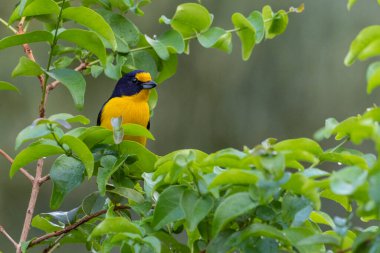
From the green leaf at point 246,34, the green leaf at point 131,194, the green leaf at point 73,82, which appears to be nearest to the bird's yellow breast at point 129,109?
the green leaf at point 246,34

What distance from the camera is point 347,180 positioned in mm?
1596

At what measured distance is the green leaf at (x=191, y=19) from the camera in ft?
9.28

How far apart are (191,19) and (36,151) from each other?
0.86 m

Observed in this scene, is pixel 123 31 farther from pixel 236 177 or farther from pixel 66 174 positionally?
pixel 236 177

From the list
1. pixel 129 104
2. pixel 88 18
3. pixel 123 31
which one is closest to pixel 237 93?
pixel 129 104

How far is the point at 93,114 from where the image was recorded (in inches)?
309

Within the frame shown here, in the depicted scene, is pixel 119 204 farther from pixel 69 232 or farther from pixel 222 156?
pixel 222 156

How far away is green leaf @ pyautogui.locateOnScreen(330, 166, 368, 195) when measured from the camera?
1.57m

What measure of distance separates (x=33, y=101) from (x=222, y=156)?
239 inches

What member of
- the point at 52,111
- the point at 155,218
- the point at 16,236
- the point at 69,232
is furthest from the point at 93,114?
the point at 155,218

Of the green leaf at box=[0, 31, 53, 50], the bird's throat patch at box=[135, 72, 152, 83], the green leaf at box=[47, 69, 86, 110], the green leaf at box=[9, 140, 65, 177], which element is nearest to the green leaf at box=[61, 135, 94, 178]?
the green leaf at box=[9, 140, 65, 177]

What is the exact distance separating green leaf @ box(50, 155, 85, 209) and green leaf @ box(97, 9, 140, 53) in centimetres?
69

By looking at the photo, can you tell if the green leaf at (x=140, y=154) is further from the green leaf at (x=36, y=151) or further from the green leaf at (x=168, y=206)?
the green leaf at (x=168, y=206)

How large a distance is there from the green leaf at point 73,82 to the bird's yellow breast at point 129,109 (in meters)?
1.92
